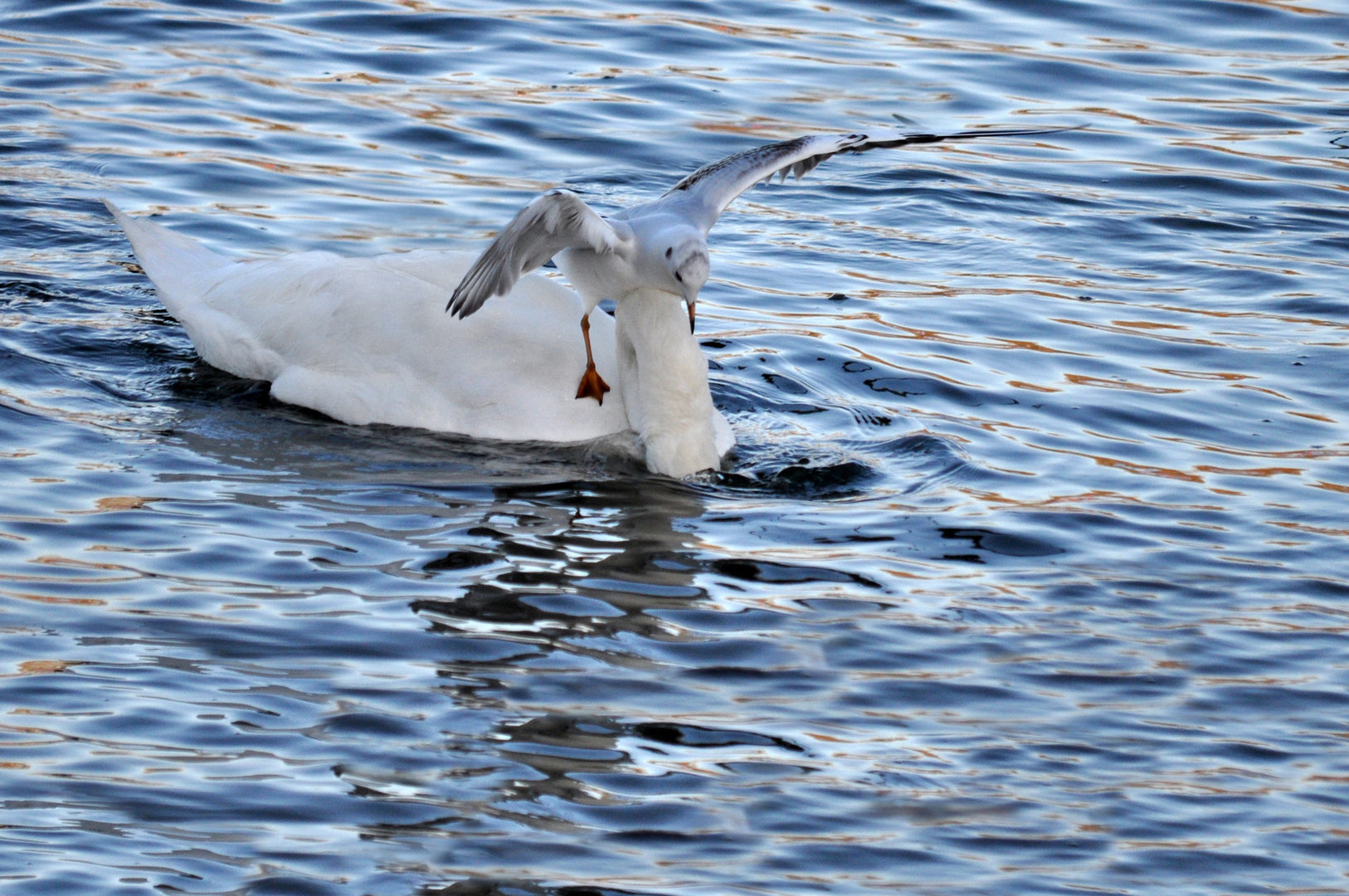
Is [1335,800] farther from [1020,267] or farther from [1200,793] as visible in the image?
[1020,267]

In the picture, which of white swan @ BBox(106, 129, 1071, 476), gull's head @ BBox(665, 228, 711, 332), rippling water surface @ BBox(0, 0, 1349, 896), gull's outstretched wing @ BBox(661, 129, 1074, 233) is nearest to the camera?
rippling water surface @ BBox(0, 0, 1349, 896)

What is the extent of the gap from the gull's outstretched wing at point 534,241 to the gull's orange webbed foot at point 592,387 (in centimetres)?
66

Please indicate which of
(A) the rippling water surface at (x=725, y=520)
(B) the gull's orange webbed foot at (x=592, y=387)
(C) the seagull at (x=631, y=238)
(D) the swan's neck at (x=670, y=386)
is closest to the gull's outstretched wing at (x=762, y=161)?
(C) the seagull at (x=631, y=238)

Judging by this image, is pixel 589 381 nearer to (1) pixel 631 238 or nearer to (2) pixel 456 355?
(2) pixel 456 355

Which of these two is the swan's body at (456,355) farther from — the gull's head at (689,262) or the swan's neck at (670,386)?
the gull's head at (689,262)

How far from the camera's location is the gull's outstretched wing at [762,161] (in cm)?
770

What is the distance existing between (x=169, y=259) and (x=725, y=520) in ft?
11.4

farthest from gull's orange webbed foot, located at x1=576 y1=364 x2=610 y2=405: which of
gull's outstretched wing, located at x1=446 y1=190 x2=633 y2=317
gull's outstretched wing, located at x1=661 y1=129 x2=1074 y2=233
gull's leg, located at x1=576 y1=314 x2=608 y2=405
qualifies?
gull's outstretched wing, located at x1=661 y1=129 x2=1074 y2=233

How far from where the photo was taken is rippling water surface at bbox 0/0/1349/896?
4832 mm

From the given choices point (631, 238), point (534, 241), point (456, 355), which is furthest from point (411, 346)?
point (631, 238)

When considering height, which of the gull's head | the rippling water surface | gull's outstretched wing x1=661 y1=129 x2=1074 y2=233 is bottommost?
the rippling water surface

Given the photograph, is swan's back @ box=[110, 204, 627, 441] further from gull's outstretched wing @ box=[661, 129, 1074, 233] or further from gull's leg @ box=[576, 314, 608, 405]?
gull's outstretched wing @ box=[661, 129, 1074, 233]

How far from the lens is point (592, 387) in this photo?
7.93 metres

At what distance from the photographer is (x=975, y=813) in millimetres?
4945
